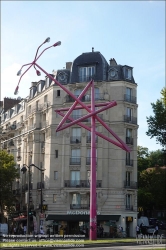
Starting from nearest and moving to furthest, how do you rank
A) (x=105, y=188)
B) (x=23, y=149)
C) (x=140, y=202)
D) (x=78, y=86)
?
(x=105, y=188) → (x=78, y=86) → (x=23, y=149) → (x=140, y=202)

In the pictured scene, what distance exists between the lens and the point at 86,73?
6391 centimetres

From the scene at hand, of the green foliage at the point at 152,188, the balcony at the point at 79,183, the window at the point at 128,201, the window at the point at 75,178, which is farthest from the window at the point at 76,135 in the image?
the green foliage at the point at 152,188

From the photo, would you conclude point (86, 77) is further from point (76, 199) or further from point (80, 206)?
point (80, 206)

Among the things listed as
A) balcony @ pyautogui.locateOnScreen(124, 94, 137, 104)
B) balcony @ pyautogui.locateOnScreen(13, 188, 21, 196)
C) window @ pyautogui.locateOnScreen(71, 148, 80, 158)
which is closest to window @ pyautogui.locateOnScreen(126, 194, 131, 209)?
window @ pyautogui.locateOnScreen(71, 148, 80, 158)

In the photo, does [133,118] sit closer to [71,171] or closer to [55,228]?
[71,171]

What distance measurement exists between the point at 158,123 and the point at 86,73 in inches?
495

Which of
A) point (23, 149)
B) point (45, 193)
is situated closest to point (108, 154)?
point (45, 193)

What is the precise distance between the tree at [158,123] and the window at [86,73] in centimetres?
999

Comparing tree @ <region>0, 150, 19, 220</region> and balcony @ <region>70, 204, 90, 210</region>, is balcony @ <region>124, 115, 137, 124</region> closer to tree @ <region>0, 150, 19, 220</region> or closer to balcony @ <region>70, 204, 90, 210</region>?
balcony @ <region>70, 204, 90, 210</region>

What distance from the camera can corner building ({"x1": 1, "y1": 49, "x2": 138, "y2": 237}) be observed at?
193 ft

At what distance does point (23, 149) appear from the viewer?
71.6 meters

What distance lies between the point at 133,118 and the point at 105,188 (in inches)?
408

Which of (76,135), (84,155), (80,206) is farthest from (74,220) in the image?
(76,135)

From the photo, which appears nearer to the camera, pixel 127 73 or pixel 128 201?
pixel 128 201
